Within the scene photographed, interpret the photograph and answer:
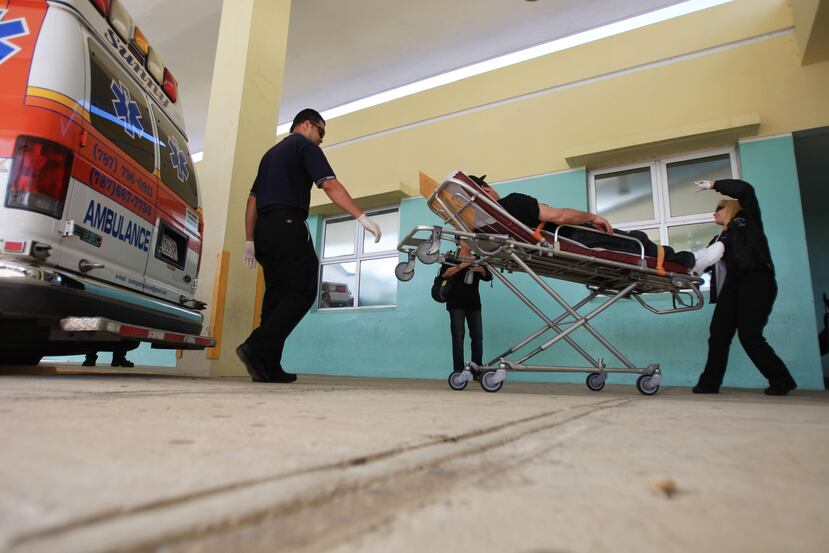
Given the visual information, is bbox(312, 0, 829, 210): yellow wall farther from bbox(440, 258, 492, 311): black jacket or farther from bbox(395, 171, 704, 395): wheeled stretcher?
bbox(395, 171, 704, 395): wheeled stretcher

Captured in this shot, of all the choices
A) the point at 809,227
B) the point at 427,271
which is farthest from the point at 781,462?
the point at 809,227

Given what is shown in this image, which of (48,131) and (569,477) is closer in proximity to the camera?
(569,477)

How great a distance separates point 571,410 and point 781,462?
724 millimetres

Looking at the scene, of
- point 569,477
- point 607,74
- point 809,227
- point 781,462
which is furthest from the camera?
point 809,227

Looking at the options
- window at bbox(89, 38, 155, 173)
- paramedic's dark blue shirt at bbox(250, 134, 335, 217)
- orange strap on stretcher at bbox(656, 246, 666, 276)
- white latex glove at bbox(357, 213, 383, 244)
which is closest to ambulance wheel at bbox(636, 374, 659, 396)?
orange strap on stretcher at bbox(656, 246, 666, 276)

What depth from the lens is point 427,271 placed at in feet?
19.7

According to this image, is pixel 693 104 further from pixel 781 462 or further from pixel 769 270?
pixel 781 462

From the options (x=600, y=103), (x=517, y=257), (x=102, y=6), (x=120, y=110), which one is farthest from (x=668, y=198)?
(x=102, y=6)

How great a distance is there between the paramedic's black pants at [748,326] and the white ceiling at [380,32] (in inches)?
160

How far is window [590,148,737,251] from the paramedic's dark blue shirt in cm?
377

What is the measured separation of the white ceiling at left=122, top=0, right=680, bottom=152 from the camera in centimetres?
571

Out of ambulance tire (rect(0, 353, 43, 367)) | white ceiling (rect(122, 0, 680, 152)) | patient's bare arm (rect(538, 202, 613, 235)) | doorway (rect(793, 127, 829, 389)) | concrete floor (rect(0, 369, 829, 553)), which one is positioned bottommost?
concrete floor (rect(0, 369, 829, 553))

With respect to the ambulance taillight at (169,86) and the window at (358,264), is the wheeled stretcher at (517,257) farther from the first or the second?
the window at (358,264)

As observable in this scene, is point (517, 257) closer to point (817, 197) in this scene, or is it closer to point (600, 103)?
point (600, 103)
